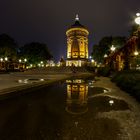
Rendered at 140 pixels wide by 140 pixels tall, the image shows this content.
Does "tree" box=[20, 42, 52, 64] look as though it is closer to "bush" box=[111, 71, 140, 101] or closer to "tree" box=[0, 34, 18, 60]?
"tree" box=[0, 34, 18, 60]

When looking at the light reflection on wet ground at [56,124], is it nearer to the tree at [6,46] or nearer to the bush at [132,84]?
the bush at [132,84]

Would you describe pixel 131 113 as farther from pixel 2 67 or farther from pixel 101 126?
pixel 2 67

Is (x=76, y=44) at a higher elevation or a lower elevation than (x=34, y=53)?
higher

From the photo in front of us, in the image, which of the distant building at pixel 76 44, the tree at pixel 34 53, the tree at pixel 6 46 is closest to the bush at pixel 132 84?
the tree at pixel 6 46

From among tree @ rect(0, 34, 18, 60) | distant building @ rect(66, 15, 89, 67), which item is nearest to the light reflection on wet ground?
tree @ rect(0, 34, 18, 60)

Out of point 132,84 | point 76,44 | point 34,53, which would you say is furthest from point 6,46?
point 132,84

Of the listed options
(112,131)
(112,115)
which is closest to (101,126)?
(112,131)

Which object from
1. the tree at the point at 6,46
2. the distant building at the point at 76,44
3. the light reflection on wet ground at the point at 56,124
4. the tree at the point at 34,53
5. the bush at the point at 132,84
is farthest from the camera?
the distant building at the point at 76,44

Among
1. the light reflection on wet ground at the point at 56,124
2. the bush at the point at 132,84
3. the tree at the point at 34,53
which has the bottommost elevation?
the light reflection on wet ground at the point at 56,124

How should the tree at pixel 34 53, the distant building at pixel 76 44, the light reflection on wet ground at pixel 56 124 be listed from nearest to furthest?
the light reflection on wet ground at pixel 56 124 < the tree at pixel 34 53 < the distant building at pixel 76 44

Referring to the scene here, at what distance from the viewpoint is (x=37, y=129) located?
6102 millimetres

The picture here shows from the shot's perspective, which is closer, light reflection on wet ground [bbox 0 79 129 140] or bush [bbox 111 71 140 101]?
light reflection on wet ground [bbox 0 79 129 140]

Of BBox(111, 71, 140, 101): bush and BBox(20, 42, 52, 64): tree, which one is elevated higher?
BBox(20, 42, 52, 64): tree

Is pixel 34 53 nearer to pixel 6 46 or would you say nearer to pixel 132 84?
pixel 6 46
